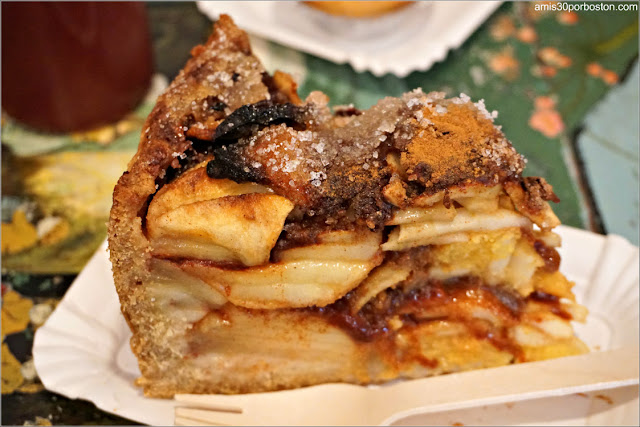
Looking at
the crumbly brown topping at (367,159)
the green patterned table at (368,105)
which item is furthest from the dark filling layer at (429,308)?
the green patterned table at (368,105)

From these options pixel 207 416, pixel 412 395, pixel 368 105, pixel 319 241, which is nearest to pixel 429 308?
pixel 412 395

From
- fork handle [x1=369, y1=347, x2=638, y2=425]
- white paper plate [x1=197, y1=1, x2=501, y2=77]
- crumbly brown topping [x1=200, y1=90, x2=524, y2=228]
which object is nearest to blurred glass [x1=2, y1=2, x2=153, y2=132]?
white paper plate [x1=197, y1=1, x2=501, y2=77]

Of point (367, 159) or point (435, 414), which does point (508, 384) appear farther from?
point (367, 159)

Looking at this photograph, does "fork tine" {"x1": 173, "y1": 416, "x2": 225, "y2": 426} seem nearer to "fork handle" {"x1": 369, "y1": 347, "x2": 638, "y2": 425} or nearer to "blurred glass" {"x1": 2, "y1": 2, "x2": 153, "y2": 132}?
"fork handle" {"x1": 369, "y1": 347, "x2": 638, "y2": 425}

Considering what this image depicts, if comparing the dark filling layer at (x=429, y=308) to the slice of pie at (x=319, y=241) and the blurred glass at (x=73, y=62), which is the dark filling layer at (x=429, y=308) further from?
the blurred glass at (x=73, y=62)

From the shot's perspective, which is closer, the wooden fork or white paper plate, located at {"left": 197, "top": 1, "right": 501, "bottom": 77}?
the wooden fork

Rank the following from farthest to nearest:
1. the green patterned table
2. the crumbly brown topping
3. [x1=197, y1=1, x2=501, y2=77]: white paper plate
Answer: [x1=197, y1=1, x2=501, y2=77]: white paper plate
the green patterned table
the crumbly brown topping
